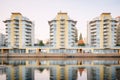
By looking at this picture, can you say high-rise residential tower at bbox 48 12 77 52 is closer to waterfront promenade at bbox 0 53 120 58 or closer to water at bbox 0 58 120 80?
waterfront promenade at bbox 0 53 120 58

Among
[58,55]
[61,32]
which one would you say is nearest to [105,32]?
[61,32]

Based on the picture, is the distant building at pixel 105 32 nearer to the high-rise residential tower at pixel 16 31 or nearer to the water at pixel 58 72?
the high-rise residential tower at pixel 16 31

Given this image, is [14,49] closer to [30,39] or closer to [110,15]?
[30,39]

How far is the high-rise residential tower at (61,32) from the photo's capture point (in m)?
125

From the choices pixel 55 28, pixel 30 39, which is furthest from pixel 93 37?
pixel 30 39

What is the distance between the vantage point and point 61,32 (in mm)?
124812

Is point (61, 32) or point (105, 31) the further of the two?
point (105, 31)

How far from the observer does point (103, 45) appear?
127125mm

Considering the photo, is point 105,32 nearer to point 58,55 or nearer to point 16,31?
point 58,55

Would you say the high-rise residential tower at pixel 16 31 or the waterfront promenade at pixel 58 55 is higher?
the high-rise residential tower at pixel 16 31

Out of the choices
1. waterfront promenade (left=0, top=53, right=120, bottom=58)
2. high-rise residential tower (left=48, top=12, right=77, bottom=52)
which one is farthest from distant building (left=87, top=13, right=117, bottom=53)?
high-rise residential tower (left=48, top=12, right=77, bottom=52)

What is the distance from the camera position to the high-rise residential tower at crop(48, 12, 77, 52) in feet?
409

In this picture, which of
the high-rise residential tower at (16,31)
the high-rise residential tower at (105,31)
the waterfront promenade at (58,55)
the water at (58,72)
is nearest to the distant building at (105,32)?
the high-rise residential tower at (105,31)

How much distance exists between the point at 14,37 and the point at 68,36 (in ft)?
104
